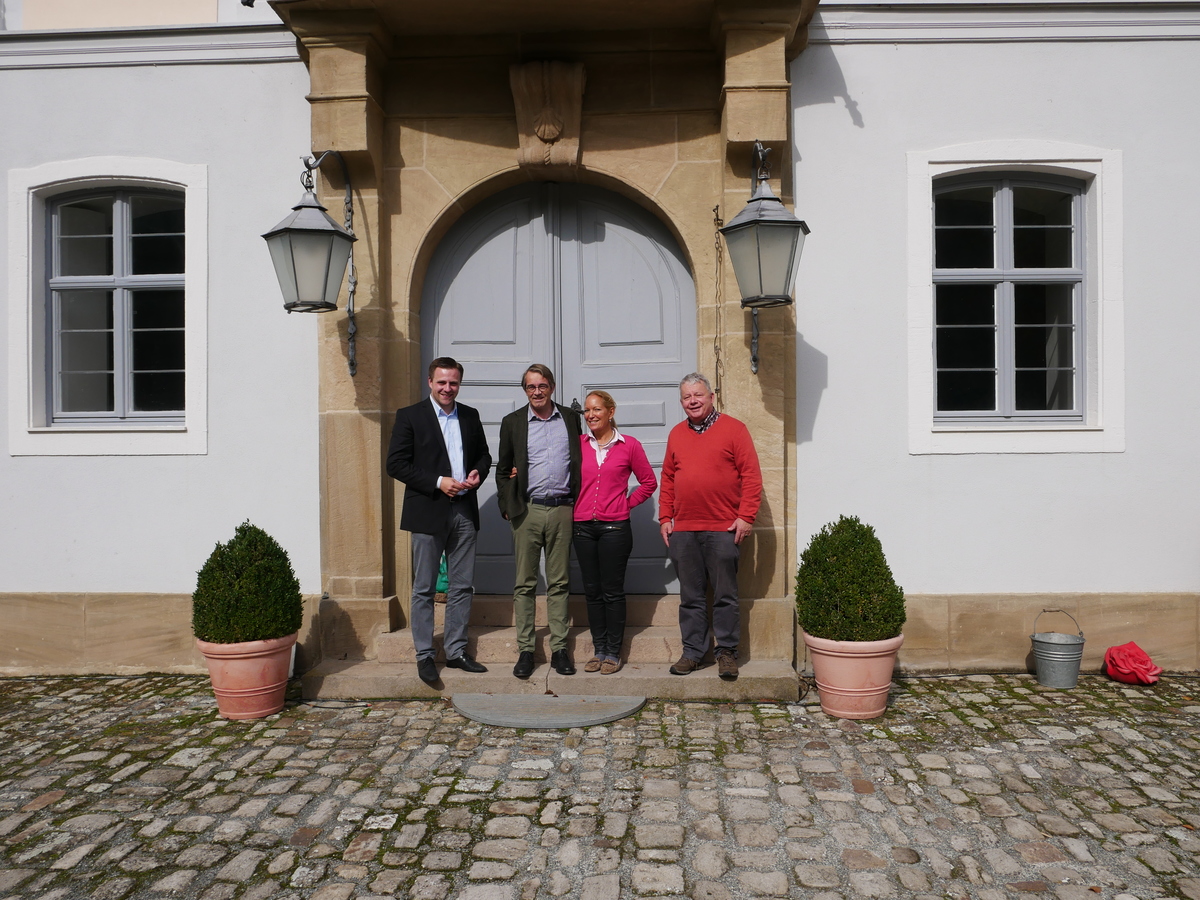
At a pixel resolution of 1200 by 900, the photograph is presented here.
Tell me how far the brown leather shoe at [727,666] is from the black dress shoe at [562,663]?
0.83m

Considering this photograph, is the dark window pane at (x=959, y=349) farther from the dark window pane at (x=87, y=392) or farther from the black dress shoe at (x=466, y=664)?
the dark window pane at (x=87, y=392)

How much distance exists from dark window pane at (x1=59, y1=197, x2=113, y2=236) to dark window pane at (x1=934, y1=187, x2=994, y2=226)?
557cm

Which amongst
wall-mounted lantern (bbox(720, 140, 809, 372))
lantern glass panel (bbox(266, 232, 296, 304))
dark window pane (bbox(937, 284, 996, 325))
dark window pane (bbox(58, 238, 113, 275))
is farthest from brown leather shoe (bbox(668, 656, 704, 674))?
dark window pane (bbox(58, 238, 113, 275))

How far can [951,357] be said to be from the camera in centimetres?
559

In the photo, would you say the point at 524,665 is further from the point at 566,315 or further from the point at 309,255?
the point at 309,255

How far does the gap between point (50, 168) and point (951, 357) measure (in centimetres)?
604

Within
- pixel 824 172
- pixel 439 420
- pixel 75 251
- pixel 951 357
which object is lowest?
pixel 439 420

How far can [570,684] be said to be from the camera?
4.77 m

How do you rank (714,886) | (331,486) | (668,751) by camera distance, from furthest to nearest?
(331,486) → (668,751) → (714,886)

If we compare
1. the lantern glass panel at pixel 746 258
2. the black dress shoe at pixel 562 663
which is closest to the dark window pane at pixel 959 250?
the lantern glass panel at pixel 746 258

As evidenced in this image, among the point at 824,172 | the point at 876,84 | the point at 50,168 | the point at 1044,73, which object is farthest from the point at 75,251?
the point at 1044,73

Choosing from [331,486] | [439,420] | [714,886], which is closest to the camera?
[714,886]

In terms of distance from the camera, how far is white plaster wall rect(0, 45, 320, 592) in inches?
216

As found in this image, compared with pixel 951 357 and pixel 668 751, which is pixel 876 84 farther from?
pixel 668 751
